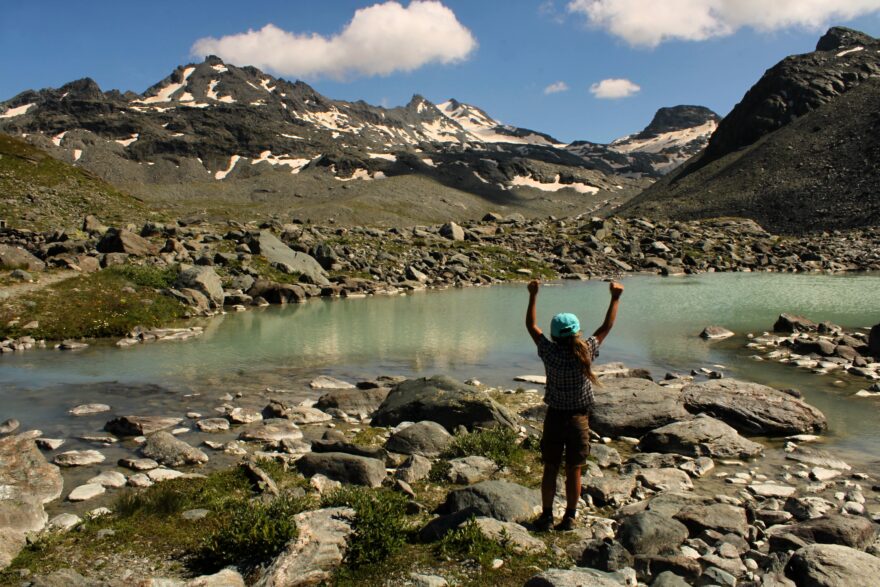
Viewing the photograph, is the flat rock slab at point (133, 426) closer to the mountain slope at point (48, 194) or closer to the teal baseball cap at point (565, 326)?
the teal baseball cap at point (565, 326)

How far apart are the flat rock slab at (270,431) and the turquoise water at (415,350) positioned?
3618mm

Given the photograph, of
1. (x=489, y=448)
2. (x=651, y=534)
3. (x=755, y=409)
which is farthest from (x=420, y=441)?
(x=755, y=409)

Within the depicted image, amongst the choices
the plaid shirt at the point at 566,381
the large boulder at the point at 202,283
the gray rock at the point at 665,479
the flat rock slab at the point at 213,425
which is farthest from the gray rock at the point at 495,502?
the large boulder at the point at 202,283

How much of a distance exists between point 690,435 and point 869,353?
15.5 m

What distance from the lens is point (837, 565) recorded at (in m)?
7.20

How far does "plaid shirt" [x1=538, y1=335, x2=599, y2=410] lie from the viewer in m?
9.45

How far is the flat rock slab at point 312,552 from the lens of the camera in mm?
7363

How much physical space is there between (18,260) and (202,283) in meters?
10.0

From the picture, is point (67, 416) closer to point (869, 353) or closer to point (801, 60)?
point (869, 353)

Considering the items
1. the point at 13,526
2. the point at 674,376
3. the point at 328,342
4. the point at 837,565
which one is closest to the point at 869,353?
the point at 674,376

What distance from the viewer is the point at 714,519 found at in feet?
29.8

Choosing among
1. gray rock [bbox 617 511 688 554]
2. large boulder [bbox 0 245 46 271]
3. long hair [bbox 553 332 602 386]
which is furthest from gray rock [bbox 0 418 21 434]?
large boulder [bbox 0 245 46 271]

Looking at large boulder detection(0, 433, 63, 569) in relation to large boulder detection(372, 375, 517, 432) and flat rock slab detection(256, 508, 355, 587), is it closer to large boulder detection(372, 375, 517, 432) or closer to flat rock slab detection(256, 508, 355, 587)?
flat rock slab detection(256, 508, 355, 587)

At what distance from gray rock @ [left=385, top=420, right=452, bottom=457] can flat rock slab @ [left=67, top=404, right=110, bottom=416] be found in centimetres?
873
